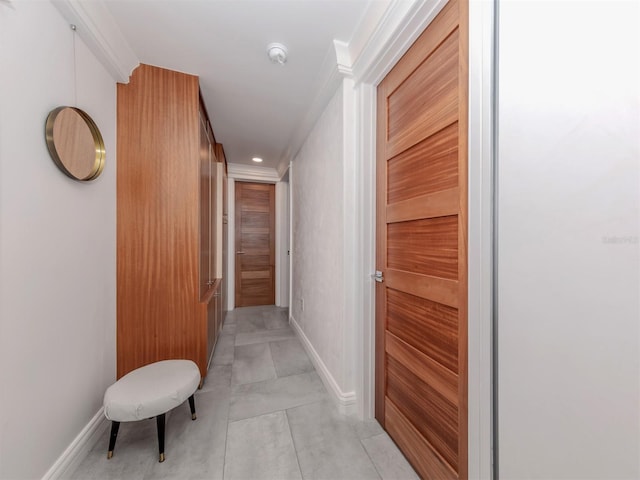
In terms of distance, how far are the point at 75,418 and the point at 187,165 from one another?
62.7 inches

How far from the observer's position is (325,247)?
204 cm

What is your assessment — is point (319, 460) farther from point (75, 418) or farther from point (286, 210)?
point (286, 210)

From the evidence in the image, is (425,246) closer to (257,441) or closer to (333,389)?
(333,389)

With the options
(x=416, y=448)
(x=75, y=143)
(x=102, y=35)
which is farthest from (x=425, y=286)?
(x=102, y=35)

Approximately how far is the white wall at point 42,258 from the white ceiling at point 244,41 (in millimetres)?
384

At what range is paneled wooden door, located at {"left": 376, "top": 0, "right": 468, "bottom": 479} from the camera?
93 centimetres

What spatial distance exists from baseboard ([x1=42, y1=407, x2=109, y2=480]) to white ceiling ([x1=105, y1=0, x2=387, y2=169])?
7.42 ft

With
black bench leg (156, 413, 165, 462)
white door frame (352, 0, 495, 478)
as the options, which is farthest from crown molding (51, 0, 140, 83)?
black bench leg (156, 413, 165, 462)

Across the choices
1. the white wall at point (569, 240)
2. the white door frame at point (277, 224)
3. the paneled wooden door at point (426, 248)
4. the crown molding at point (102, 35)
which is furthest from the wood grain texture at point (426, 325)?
the white door frame at point (277, 224)

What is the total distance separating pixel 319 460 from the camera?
1281mm

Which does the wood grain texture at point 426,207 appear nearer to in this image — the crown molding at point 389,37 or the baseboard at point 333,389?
the crown molding at point 389,37

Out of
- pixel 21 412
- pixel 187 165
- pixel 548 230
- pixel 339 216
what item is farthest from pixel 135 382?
pixel 548 230

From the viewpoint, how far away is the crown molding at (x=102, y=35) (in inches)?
46.3

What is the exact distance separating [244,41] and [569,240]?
1.87 m
